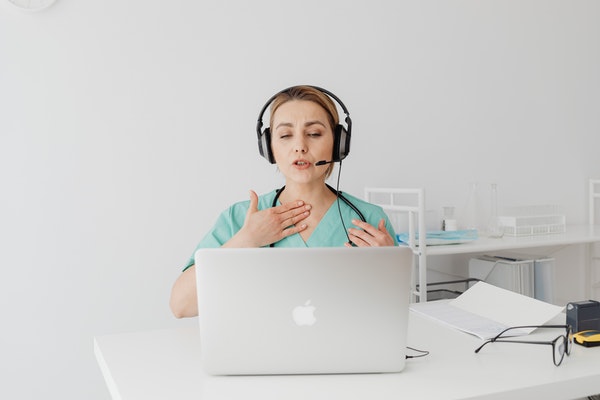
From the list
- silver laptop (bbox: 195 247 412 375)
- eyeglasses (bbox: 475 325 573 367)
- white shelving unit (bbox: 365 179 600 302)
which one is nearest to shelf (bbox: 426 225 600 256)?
white shelving unit (bbox: 365 179 600 302)

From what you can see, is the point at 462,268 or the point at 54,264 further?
the point at 462,268

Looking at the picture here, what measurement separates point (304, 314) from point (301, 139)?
62 cm

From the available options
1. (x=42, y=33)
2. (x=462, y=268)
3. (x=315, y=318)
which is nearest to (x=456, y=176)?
(x=462, y=268)

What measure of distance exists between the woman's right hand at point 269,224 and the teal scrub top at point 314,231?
1.4 inches

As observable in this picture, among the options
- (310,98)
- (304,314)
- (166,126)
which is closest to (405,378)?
(304,314)

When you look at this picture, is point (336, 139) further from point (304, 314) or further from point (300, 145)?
point (304, 314)

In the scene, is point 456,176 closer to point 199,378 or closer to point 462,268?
point 462,268

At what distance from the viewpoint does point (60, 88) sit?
2340 millimetres

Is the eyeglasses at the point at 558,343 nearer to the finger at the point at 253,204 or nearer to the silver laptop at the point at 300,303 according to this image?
the silver laptop at the point at 300,303

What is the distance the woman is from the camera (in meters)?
1.53

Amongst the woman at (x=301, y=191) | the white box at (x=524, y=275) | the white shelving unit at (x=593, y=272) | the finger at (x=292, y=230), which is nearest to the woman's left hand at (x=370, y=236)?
the woman at (x=301, y=191)

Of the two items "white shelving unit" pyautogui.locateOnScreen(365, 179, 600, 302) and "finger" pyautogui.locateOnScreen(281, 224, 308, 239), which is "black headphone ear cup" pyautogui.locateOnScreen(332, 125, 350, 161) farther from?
"white shelving unit" pyautogui.locateOnScreen(365, 179, 600, 302)

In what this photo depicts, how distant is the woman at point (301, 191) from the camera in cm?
153

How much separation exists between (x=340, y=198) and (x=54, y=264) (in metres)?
1.30
